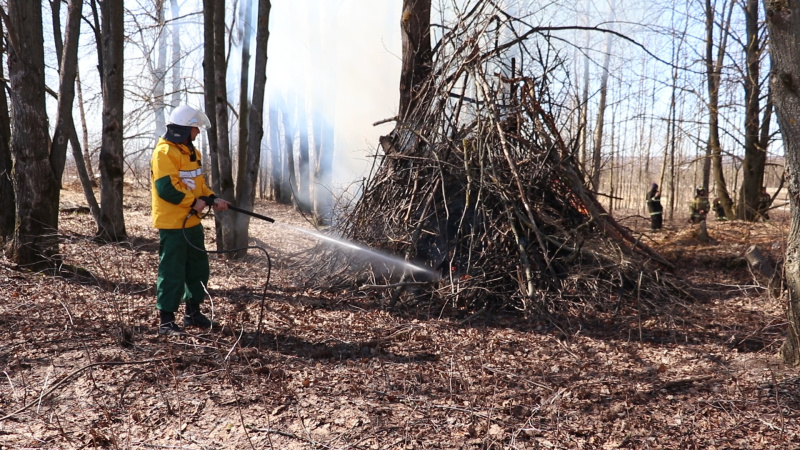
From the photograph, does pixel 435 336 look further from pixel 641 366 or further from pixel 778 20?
pixel 778 20

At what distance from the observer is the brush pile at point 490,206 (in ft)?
18.2

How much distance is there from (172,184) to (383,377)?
225 centimetres

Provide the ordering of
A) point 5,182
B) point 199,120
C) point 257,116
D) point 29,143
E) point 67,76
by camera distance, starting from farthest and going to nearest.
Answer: point 257,116
point 67,76
point 5,182
point 29,143
point 199,120

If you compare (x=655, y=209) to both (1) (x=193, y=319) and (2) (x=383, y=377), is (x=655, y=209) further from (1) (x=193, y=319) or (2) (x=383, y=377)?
(1) (x=193, y=319)

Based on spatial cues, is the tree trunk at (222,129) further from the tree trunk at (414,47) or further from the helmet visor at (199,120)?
the helmet visor at (199,120)

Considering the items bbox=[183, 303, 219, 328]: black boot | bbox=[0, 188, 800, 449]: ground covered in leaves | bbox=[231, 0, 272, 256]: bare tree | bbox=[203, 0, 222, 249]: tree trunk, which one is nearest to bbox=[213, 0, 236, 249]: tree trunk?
bbox=[203, 0, 222, 249]: tree trunk

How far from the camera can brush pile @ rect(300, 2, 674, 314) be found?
18.2 ft

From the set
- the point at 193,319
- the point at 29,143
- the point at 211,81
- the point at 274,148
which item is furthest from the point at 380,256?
the point at 274,148

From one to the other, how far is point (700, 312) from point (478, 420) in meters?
3.42

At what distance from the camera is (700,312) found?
5.46 m

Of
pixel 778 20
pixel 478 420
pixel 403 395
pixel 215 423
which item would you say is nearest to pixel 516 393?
pixel 478 420

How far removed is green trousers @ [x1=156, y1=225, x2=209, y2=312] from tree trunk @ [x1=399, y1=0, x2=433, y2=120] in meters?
3.33

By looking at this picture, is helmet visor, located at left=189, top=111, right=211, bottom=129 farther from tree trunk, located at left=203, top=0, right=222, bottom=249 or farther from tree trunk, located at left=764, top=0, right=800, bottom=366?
tree trunk, located at left=764, top=0, right=800, bottom=366

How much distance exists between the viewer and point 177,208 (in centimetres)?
448
